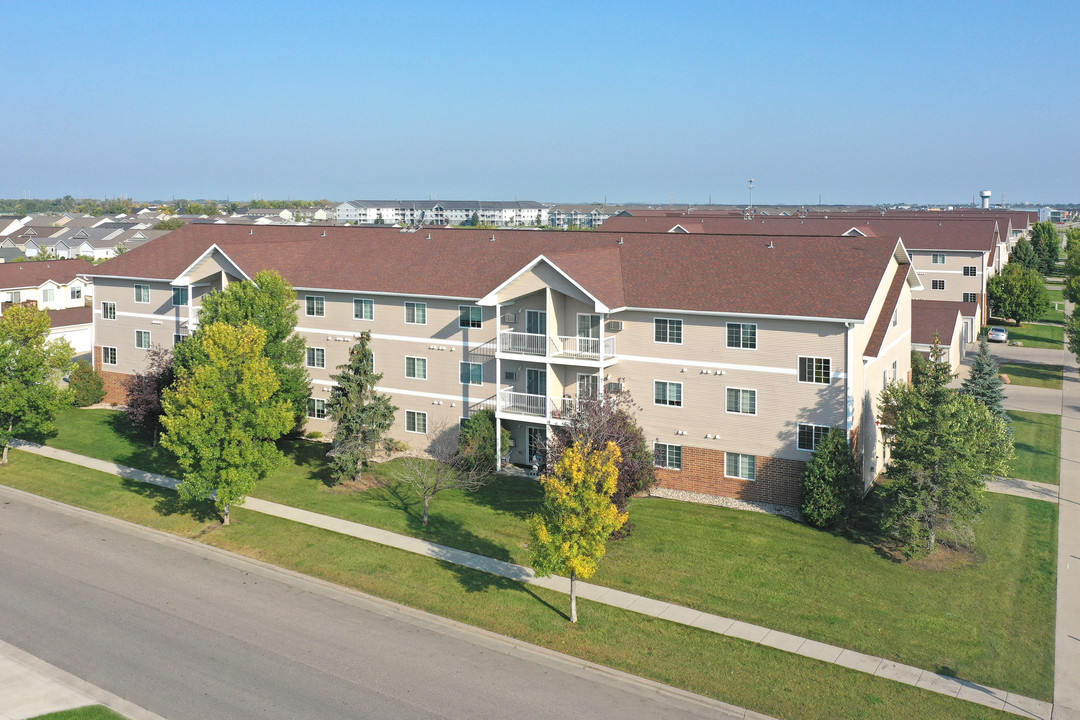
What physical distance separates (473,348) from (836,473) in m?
16.3

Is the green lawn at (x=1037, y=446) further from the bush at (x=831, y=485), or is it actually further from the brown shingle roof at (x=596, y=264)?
the brown shingle roof at (x=596, y=264)

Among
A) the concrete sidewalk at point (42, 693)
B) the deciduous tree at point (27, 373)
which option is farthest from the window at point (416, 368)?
the concrete sidewalk at point (42, 693)

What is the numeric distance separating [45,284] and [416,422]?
175ft

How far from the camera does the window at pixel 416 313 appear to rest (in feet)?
136

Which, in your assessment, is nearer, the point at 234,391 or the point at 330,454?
the point at 234,391

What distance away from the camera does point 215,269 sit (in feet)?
150

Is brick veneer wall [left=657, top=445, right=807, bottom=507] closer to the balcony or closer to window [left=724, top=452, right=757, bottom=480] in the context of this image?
window [left=724, top=452, right=757, bottom=480]

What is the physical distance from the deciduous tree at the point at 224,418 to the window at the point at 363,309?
10668mm

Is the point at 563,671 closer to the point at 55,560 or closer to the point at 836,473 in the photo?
the point at 836,473

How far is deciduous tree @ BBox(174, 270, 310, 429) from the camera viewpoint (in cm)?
3888

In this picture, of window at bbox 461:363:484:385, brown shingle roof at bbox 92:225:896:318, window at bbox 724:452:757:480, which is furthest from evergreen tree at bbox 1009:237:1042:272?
window at bbox 461:363:484:385

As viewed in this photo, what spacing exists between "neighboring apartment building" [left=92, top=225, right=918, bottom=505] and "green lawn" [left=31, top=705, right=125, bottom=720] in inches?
793

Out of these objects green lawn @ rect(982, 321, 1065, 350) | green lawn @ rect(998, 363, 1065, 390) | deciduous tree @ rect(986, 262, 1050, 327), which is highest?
deciduous tree @ rect(986, 262, 1050, 327)

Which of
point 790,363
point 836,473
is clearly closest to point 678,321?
point 790,363
